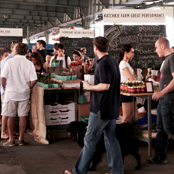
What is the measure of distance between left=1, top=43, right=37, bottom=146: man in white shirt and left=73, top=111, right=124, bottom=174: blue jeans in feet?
6.16

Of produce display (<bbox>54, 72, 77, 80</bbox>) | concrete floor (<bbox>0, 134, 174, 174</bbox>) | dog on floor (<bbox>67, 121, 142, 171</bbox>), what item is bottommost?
concrete floor (<bbox>0, 134, 174, 174</bbox>)

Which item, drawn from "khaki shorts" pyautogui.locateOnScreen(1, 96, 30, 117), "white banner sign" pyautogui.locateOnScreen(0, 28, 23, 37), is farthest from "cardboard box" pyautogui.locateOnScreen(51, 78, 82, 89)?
"white banner sign" pyautogui.locateOnScreen(0, 28, 23, 37)

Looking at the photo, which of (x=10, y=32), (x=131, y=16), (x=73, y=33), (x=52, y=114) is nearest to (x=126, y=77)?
(x=52, y=114)

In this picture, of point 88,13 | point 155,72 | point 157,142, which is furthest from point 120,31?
point 88,13

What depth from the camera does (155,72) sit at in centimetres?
551

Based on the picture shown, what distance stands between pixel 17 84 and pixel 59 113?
3.20 ft

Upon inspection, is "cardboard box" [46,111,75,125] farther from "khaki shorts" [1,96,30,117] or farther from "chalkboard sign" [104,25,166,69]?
"chalkboard sign" [104,25,166,69]

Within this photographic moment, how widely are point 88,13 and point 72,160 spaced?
36.3 feet

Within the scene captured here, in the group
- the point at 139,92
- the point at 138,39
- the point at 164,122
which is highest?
the point at 138,39

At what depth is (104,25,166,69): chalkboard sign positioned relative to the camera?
6.48 meters

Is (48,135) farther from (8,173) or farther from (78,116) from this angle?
(8,173)

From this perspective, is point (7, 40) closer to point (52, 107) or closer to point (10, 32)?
point (10, 32)

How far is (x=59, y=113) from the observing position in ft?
16.4

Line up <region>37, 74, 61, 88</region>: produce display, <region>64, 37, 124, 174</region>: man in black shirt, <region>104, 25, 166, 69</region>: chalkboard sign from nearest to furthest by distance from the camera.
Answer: <region>64, 37, 124, 174</region>: man in black shirt
<region>37, 74, 61, 88</region>: produce display
<region>104, 25, 166, 69</region>: chalkboard sign
